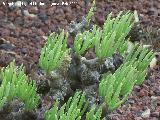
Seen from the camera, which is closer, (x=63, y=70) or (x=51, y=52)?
(x=51, y=52)

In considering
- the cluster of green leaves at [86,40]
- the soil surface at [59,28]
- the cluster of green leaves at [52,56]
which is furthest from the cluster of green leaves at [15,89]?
the soil surface at [59,28]

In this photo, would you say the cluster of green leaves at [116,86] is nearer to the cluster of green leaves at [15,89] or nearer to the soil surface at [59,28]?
the cluster of green leaves at [15,89]

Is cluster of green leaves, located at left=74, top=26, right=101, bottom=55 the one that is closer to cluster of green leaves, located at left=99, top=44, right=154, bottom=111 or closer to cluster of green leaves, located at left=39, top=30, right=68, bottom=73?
cluster of green leaves, located at left=39, top=30, right=68, bottom=73

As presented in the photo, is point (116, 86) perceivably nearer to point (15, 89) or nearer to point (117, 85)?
point (117, 85)

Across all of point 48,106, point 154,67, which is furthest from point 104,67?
point 154,67

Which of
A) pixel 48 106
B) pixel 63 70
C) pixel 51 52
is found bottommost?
pixel 48 106

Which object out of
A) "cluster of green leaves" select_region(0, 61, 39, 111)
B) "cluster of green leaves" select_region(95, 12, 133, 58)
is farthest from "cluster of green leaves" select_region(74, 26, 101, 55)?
"cluster of green leaves" select_region(0, 61, 39, 111)

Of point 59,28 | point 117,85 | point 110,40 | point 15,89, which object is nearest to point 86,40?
point 110,40

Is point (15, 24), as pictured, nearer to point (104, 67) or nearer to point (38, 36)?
point (38, 36)
